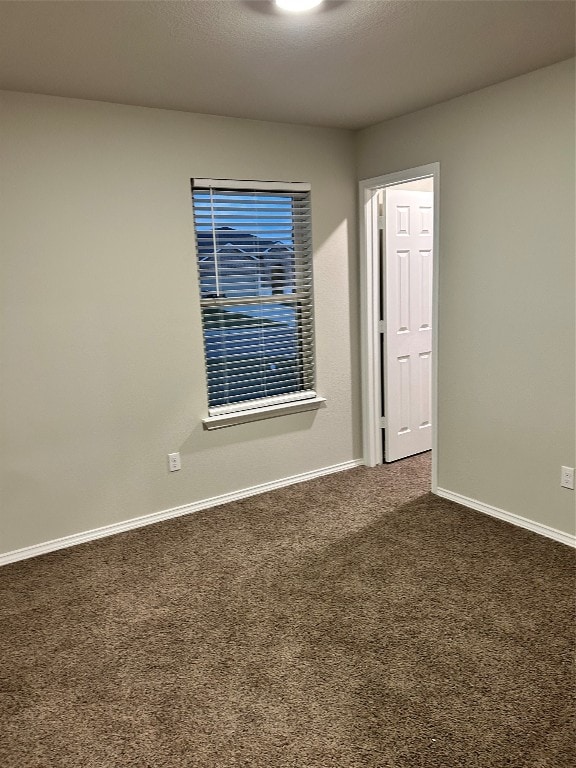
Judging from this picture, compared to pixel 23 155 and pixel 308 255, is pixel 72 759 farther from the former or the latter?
pixel 308 255

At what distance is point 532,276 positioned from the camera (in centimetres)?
295

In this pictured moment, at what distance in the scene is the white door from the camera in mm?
4066

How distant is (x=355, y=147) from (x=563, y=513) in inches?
106

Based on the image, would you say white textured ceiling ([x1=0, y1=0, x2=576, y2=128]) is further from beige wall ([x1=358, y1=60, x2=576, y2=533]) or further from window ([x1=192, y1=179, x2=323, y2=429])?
window ([x1=192, y1=179, x2=323, y2=429])

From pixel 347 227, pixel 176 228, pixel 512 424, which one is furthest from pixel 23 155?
pixel 512 424

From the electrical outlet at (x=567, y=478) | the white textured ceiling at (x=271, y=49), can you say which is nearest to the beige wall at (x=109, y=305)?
the white textured ceiling at (x=271, y=49)

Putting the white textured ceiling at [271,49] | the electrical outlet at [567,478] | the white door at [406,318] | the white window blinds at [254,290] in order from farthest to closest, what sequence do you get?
the white door at [406,318]
the white window blinds at [254,290]
the electrical outlet at [567,478]
the white textured ceiling at [271,49]

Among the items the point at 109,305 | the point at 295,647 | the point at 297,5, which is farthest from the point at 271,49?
the point at 295,647

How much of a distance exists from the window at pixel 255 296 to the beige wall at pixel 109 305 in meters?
0.10

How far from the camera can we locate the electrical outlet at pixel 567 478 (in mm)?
2908

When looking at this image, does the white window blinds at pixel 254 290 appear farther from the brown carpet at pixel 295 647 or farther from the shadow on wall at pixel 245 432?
the brown carpet at pixel 295 647

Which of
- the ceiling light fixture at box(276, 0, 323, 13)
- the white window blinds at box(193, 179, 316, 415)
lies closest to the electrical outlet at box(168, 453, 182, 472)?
the white window blinds at box(193, 179, 316, 415)

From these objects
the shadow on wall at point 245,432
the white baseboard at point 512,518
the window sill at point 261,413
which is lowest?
the white baseboard at point 512,518

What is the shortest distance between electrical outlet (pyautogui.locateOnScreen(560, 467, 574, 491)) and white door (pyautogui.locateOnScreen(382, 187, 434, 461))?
1.49 metres
